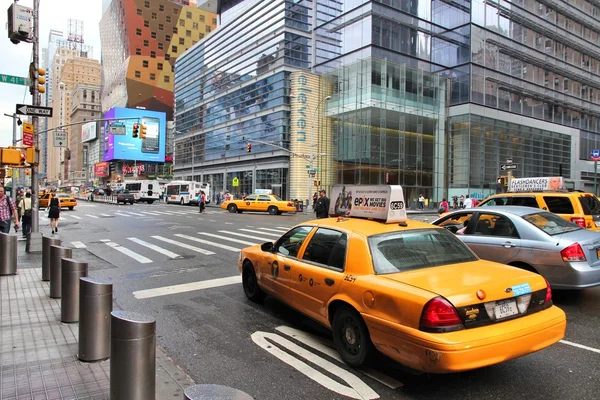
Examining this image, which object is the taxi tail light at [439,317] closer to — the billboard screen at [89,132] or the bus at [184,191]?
the bus at [184,191]

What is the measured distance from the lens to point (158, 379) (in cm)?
373

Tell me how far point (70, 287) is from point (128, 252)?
6.95m

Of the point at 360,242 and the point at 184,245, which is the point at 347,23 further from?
the point at 360,242

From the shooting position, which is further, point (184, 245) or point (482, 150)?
point (482, 150)

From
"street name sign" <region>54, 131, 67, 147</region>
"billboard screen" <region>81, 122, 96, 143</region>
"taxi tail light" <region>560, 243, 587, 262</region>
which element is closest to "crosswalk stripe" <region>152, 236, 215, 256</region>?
"taxi tail light" <region>560, 243, 587, 262</region>

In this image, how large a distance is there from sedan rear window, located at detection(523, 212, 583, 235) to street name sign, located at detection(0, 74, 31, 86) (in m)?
13.0

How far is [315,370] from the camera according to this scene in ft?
13.1

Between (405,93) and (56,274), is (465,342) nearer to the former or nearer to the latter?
(56,274)

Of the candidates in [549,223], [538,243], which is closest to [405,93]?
[549,223]

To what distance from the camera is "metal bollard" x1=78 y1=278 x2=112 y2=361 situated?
415cm

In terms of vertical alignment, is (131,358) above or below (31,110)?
below

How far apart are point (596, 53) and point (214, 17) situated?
9245cm

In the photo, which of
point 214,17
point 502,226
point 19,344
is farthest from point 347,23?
point 214,17

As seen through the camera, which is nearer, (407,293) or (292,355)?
(407,293)
